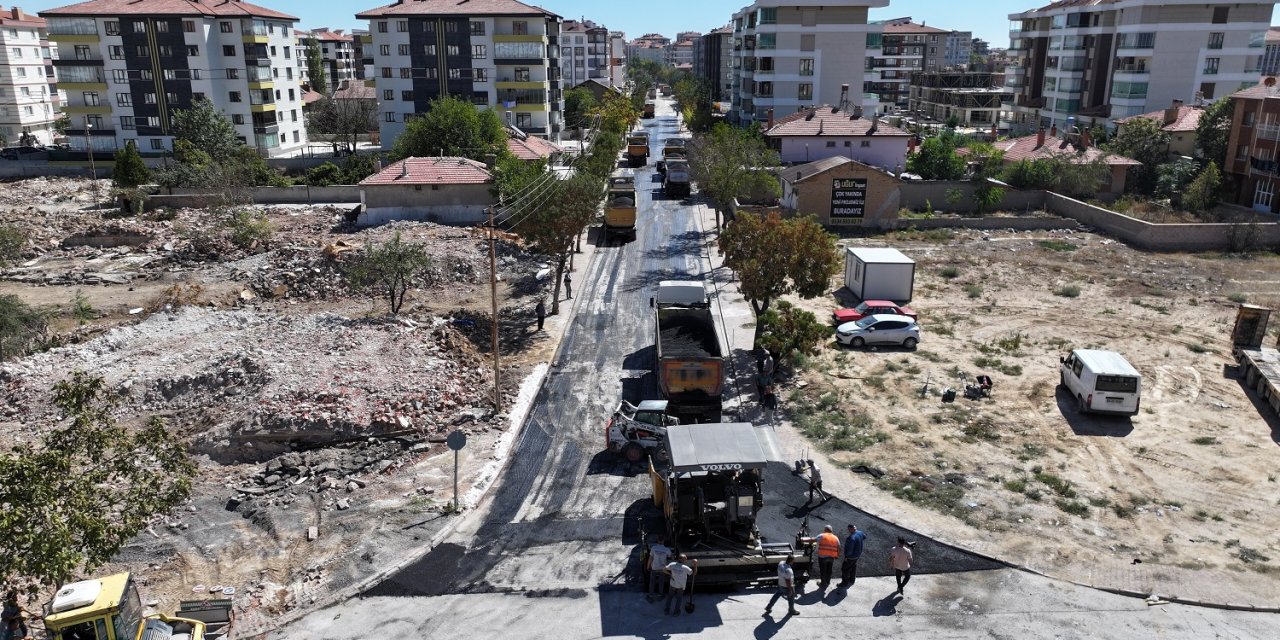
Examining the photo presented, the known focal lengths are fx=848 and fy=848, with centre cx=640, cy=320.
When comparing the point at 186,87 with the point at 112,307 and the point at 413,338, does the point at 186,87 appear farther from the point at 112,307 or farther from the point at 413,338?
the point at 413,338

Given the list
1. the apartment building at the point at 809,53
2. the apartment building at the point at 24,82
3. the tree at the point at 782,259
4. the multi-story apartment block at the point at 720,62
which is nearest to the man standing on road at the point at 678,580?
the tree at the point at 782,259

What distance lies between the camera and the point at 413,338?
30469mm

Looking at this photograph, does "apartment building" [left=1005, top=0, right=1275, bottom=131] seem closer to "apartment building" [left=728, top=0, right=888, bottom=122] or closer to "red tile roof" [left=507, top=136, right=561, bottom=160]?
"apartment building" [left=728, top=0, right=888, bottom=122]

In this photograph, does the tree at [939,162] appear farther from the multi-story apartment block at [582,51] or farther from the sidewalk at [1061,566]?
the multi-story apartment block at [582,51]

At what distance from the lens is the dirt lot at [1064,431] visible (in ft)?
65.0

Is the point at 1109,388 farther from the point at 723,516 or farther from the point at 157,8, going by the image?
the point at 157,8

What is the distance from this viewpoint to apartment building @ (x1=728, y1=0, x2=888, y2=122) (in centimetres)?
8356

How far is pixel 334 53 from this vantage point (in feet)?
504

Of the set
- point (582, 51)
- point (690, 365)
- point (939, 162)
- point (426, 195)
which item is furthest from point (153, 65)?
point (582, 51)

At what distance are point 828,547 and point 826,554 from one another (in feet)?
0.52

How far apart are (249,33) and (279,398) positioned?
67.1 meters

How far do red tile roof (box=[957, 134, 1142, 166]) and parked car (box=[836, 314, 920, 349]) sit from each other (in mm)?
32893

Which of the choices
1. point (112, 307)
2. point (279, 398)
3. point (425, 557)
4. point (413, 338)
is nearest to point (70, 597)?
point (425, 557)

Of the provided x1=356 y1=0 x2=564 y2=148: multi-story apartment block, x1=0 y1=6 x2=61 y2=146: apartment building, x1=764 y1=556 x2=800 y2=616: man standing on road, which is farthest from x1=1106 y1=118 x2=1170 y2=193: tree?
x1=0 y1=6 x2=61 y2=146: apartment building
